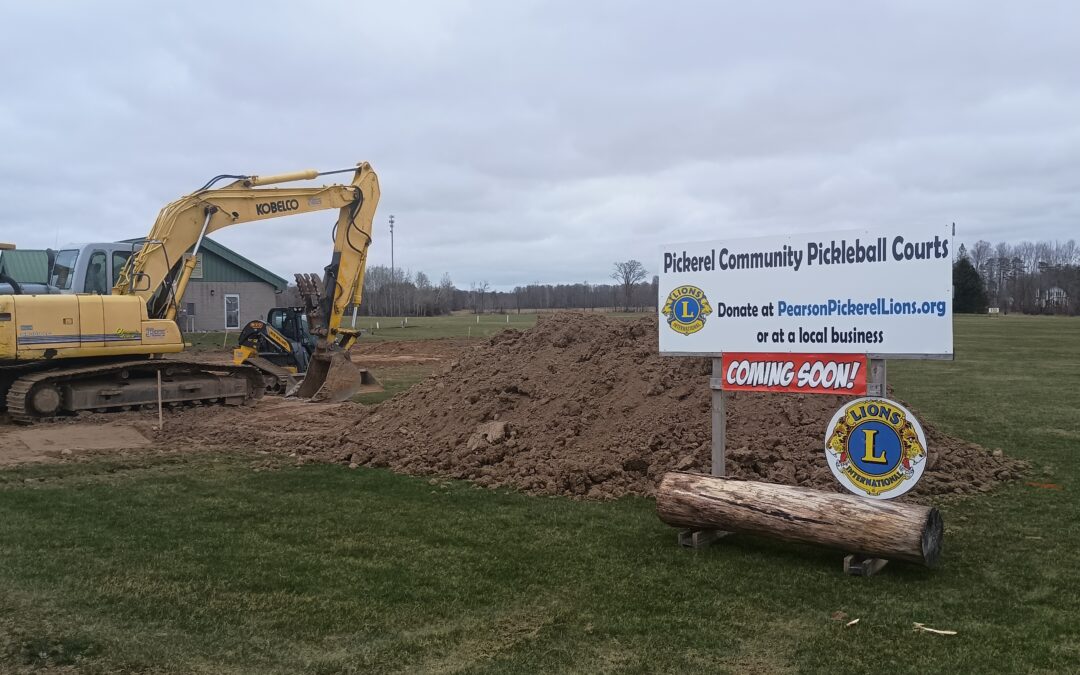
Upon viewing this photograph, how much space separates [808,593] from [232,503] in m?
5.68

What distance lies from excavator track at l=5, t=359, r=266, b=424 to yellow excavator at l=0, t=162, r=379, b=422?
0.02 metres

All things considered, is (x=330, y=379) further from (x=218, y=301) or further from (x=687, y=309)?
(x=218, y=301)

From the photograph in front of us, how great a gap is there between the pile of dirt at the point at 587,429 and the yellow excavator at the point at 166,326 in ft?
11.3

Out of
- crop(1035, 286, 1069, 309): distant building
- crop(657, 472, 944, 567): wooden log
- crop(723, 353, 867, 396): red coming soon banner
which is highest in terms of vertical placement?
crop(1035, 286, 1069, 309): distant building

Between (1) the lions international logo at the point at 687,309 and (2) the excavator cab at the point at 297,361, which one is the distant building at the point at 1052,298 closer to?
(2) the excavator cab at the point at 297,361

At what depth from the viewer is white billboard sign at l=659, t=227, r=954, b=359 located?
6.07 metres

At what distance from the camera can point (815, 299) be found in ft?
21.6

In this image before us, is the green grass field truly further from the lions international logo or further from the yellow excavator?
the yellow excavator

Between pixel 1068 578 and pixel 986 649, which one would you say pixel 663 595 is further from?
pixel 1068 578

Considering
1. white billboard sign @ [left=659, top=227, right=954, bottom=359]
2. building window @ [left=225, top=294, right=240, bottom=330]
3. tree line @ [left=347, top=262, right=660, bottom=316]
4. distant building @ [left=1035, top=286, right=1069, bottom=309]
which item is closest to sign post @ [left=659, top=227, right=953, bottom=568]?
white billboard sign @ [left=659, top=227, right=954, bottom=359]

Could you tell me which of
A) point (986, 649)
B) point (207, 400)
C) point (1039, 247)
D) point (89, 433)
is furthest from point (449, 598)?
point (1039, 247)

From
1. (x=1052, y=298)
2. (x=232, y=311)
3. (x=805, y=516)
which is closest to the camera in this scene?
(x=805, y=516)

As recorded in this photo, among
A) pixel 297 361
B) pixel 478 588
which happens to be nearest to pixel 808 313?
pixel 478 588

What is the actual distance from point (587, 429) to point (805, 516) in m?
4.05
